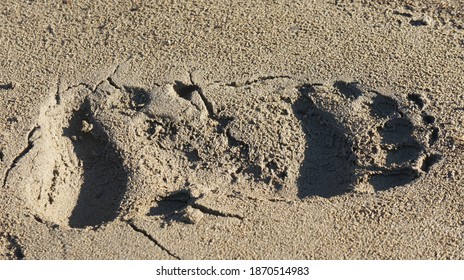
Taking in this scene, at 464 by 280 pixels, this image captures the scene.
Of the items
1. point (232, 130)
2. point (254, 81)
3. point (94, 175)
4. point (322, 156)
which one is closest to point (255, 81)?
point (254, 81)

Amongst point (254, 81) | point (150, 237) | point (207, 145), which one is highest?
point (254, 81)

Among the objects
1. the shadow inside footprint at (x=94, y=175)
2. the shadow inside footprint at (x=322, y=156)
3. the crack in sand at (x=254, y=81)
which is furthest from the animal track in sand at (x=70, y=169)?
the shadow inside footprint at (x=322, y=156)

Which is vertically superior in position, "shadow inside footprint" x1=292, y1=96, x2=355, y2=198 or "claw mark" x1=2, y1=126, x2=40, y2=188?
"shadow inside footprint" x1=292, y1=96, x2=355, y2=198

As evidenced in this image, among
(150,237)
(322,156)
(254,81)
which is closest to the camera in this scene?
(150,237)

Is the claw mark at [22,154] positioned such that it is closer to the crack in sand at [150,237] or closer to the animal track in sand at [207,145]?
the animal track in sand at [207,145]

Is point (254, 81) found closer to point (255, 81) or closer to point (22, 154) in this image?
point (255, 81)

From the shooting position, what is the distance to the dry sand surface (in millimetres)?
2314

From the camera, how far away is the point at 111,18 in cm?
281

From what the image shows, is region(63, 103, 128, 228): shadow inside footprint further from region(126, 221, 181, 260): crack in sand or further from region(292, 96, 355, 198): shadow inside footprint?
region(292, 96, 355, 198): shadow inside footprint

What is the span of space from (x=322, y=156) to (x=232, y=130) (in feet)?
→ 1.08

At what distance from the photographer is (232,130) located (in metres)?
2.53

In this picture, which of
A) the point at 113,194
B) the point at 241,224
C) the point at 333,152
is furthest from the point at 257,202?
the point at 113,194

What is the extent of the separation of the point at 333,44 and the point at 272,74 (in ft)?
0.87

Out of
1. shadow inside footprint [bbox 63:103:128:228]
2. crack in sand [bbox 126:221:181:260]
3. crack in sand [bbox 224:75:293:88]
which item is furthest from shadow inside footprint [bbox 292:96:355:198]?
shadow inside footprint [bbox 63:103:128:228]
